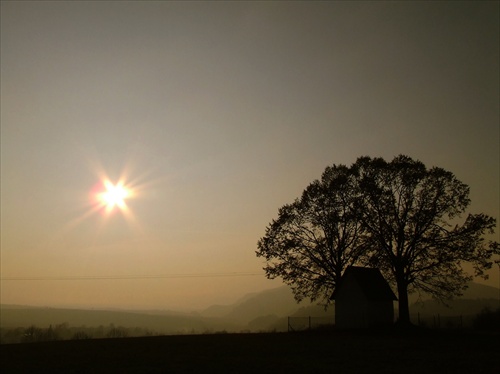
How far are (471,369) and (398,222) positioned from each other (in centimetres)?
2718

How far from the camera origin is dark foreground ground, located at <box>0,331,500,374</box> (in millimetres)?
22859

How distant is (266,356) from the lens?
27594 mm

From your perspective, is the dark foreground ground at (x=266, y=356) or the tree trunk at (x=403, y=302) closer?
the dark foreground ground at (x=266, y=356)

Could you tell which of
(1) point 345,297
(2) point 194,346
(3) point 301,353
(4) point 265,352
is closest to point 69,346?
(2) point 194,346

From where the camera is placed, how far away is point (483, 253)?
143ft

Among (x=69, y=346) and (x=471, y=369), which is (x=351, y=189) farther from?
(x=69, y=346)

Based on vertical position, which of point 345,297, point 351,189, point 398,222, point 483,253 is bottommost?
point 345,297

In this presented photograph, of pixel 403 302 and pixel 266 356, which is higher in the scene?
pixel 403 302

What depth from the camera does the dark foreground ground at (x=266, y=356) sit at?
75.0ft

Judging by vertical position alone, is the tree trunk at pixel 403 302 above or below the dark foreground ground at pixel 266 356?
above

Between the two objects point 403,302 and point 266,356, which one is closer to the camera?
point 266,356

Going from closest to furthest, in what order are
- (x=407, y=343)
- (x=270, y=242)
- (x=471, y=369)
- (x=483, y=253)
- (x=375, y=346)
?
(x=471, y=369), (x=375, y=346), (x=407, y=343), (x=483, y=253), (x=270, y=242)

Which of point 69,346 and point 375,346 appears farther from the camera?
point 69,346

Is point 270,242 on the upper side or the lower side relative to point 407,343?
upper
